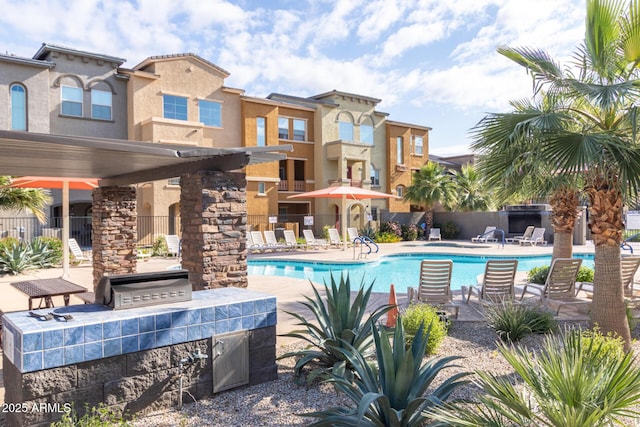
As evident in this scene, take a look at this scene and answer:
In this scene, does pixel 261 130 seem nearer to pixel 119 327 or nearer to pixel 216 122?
pixel 216 122

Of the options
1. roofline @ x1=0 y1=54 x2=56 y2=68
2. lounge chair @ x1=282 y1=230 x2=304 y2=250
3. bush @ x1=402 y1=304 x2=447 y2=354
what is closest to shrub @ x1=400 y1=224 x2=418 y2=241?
lounge chair @ x1=282 y1=230 x2=304 y2=250

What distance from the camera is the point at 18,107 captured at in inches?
842

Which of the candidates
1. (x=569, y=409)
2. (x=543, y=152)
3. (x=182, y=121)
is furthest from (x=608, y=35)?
(x=182, y=121)

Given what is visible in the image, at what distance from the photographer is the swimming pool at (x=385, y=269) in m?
14.8

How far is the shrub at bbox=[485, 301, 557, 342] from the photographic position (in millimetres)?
6238

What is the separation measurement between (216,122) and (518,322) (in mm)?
23484

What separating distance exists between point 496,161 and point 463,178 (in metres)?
27.1

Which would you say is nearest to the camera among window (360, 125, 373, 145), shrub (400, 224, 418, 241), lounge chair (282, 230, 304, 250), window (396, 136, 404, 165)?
lounge chair (282, 230, 304, 250)

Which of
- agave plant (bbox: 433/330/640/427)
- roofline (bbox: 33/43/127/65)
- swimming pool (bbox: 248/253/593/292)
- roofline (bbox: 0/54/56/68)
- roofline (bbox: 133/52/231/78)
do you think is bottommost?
swimming pool (bbox: 248/253/593/292)

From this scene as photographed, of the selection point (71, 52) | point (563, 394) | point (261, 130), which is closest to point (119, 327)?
point (563, 394)

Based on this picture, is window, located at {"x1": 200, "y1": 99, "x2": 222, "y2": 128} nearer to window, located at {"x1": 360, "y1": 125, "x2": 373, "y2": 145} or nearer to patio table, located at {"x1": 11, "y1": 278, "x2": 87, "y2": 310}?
window, located at {"x1": 360, "y1": 125, "x2": 373, "y2": 145}

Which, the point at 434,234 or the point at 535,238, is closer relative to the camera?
the point at 535,238

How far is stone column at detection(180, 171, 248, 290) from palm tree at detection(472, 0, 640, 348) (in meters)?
3.86

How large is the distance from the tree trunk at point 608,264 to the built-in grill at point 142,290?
5331 millimetres
